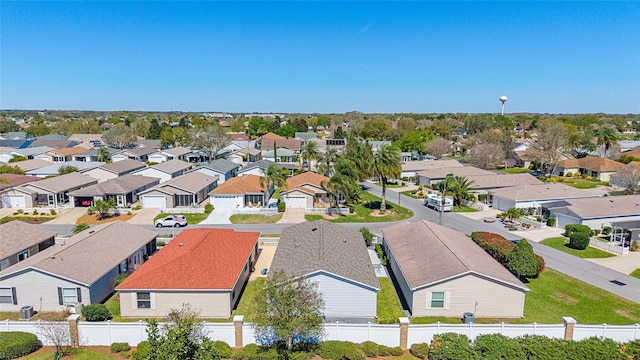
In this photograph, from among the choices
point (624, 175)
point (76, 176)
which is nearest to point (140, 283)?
point (76, 176)

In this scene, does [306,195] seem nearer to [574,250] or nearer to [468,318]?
[574,250]

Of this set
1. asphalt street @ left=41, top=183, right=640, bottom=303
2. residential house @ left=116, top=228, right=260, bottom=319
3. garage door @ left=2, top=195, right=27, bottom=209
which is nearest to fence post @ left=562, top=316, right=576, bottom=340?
asphalt street @ left=41, top=183, right=640, bottom=303

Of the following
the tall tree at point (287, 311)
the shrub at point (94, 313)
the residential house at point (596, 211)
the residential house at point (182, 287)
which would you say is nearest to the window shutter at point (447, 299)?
the tall tree at point (287, 311)

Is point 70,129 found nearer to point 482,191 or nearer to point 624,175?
point 482,191

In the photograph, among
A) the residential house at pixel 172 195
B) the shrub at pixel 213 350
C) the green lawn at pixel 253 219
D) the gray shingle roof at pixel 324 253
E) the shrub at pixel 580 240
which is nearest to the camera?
the shrub at pixel 213 350

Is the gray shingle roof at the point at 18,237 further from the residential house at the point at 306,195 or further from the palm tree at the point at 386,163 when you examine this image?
the palm tree at the point at 386,163
